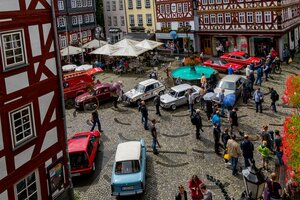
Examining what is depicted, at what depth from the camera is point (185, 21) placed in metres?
50.4

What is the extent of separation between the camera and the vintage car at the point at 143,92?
29477 millimetres

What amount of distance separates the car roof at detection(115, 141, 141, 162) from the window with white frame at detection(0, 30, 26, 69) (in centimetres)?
628

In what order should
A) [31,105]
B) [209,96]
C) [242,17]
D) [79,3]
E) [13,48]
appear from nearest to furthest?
[13,48], [31,105], [209,96], [242,17], [79,3]

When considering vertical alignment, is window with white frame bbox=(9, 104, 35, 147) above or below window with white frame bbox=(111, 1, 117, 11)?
below

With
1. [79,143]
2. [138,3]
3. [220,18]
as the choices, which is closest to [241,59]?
[220,18]

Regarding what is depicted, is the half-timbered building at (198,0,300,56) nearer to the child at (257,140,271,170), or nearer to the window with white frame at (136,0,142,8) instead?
the window with white frame at (136,0,142,8)

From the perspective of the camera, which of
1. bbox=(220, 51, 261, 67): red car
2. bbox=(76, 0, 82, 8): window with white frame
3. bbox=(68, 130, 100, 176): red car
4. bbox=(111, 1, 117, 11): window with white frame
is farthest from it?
bbox=(111, 1, 117, 11): window with white frame

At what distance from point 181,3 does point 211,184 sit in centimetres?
3664

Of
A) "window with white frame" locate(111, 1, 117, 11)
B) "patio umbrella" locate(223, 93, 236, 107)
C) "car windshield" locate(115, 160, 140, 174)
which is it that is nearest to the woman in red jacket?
"car windshield" locate(115, 160, 140, 174)

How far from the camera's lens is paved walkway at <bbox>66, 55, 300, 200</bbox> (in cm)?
1748

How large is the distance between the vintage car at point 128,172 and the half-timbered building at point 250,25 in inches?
1129

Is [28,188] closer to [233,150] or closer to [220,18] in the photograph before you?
[233,150]

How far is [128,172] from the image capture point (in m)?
16.7

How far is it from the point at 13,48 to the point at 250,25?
3446 centimetres
